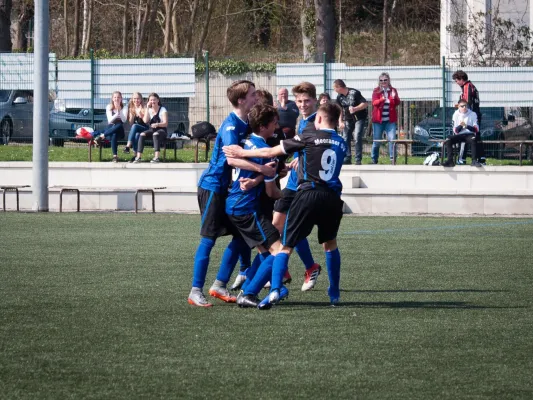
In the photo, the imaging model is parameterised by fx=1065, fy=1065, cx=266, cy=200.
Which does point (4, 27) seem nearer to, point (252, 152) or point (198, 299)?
point (198, 299)

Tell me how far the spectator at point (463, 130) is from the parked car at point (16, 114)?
8351mm

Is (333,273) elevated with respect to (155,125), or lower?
lower

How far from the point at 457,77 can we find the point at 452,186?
2.11 m

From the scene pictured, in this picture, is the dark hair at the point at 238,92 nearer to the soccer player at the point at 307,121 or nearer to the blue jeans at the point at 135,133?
the soccer player at the point at 307,121

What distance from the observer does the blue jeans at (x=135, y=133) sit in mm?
20859

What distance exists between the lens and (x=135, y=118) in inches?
827

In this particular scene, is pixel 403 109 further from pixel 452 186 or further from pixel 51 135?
pixel 51 135

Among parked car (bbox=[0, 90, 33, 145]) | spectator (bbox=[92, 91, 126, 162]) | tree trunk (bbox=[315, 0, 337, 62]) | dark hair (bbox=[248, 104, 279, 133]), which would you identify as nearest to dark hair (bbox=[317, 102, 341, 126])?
dark hair (bbox=[248, 104, 279, 133])

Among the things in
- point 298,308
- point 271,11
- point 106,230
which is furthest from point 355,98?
point 271,11

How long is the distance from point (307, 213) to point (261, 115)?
0.84m

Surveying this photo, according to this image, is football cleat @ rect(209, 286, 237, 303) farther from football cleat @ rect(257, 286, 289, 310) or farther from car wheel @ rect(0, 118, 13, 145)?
car wheel @ rect(0, 118, 13, 145)

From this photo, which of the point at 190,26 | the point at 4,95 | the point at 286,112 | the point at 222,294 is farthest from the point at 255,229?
the point at 190,26

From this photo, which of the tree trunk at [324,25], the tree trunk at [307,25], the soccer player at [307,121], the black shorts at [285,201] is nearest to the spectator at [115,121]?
the tree trunk at [324,25]

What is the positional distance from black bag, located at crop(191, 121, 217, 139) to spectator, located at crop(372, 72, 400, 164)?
3.24 metres
